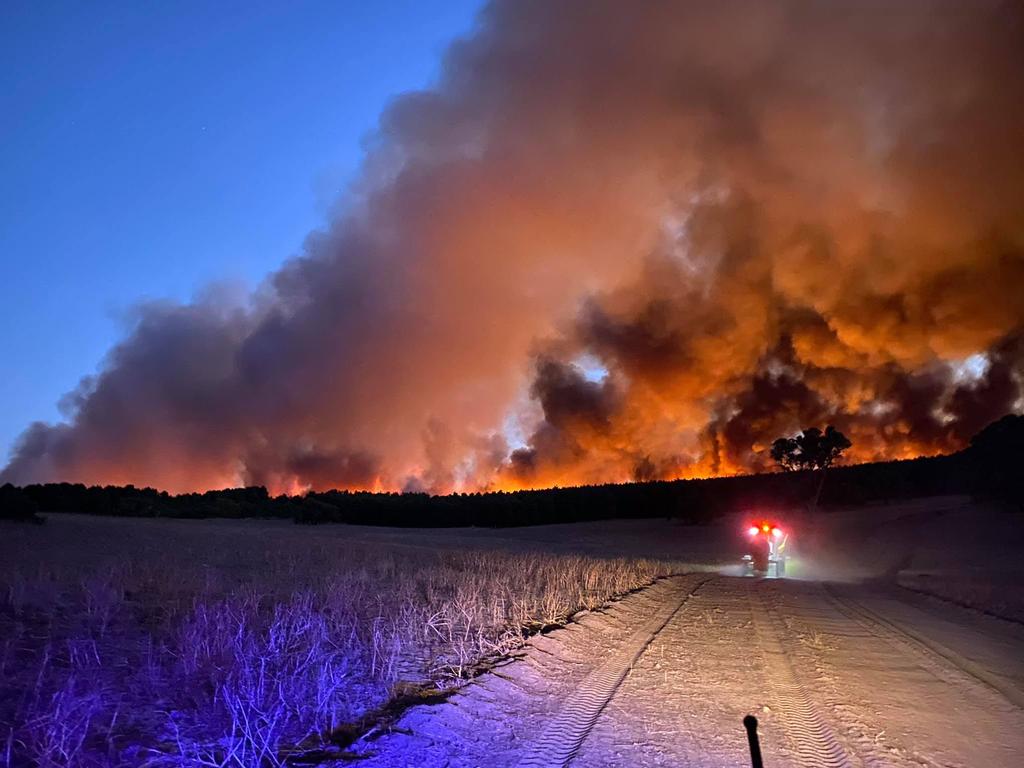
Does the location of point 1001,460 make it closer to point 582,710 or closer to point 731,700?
point 731,700

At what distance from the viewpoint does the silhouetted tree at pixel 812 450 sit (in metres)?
73.7

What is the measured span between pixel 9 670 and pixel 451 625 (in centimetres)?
548

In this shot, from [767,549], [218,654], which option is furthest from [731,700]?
[767,549]

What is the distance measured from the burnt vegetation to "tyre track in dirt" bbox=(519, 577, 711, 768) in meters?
61.5

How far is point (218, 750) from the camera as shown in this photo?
216 inches

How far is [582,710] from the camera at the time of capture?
7703 millimetres

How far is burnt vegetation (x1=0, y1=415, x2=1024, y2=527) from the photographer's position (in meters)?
78.9

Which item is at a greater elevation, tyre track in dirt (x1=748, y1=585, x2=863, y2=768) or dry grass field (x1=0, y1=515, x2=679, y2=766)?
dry grass field (x1=0, y1=515, x2=679, y2=766)

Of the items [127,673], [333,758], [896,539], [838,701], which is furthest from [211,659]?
[896,539]

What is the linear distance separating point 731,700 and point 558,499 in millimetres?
98761

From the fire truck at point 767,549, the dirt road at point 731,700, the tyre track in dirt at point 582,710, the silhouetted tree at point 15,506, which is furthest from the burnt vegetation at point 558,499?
the tyre track in dirt at point 582,710

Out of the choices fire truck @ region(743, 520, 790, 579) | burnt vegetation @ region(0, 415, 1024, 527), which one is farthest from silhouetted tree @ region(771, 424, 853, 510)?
fire truck @ region(743, 520, 790, 579)

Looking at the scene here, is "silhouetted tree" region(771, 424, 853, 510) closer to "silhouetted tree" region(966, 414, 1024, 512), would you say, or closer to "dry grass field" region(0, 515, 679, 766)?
"silhouetted tree" region(966, 414, 1024, 512)

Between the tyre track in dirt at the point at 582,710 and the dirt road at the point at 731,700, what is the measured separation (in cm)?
3
